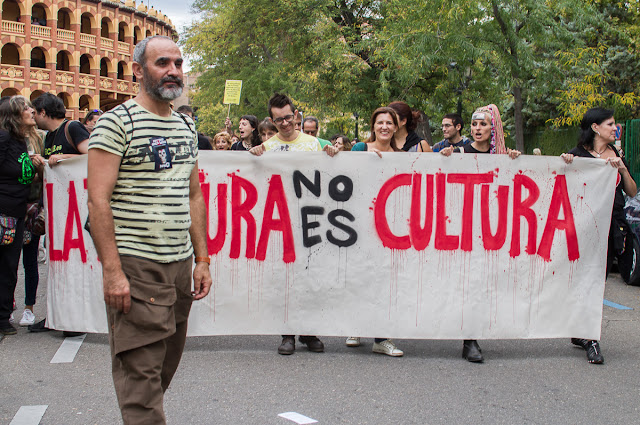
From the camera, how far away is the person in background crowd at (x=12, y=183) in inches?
245

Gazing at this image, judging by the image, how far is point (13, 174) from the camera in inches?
245

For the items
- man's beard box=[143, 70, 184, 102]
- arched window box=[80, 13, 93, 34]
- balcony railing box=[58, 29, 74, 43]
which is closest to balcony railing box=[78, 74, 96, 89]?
balcony railing box=[58, 29, 74, 43]

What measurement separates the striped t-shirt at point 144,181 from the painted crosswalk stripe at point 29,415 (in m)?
1.72

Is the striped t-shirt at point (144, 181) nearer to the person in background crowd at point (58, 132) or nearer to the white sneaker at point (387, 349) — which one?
the white sneaker at point (387, 349)

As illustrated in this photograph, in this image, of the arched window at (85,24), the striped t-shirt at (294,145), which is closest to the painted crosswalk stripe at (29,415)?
the striped t-shirt at (294,145)

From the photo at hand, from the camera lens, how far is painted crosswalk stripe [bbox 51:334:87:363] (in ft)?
18.4

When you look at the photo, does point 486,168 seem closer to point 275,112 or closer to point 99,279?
point 275,112

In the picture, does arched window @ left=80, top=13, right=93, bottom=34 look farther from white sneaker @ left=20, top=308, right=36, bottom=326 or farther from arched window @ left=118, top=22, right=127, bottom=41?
white sneaker @ left=20, top=308, right=36, bottom=326

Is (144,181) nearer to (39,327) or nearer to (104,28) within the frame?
(39,327)

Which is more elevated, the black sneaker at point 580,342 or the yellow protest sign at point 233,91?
the yellow protest sign at point 233,91

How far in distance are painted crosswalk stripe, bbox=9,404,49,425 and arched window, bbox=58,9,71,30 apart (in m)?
56.9

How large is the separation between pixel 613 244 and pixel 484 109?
1472 mm

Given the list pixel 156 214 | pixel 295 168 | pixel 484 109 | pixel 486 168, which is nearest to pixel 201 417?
pixel 156 214

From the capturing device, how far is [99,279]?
6137 millimetres
